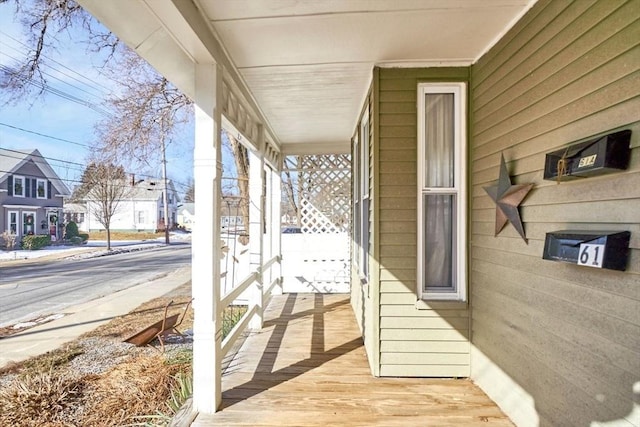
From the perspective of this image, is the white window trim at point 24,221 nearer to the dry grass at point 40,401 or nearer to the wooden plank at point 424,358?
the dry grass at point 40,401

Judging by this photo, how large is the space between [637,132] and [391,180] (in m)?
1.57

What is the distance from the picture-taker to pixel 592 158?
132 centimetres

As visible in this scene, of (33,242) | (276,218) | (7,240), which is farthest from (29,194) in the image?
(276,218)

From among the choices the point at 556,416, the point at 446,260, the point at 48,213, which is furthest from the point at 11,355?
the point at 48,213

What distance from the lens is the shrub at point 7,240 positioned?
16484 millimetres

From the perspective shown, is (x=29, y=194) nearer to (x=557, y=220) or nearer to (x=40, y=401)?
(x=40, y=401)

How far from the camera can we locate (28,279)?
968 cm

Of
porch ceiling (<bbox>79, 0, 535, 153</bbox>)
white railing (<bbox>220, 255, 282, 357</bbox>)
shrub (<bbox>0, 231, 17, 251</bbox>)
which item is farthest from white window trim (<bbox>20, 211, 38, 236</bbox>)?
porch ceiling (<bbox>79, 0, 535, 153</bbox>)

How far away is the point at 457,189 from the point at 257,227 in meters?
2.45

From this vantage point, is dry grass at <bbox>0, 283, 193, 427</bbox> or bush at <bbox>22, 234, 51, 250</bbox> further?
bush at <bbox>22, 234, 51, 250</bbox>

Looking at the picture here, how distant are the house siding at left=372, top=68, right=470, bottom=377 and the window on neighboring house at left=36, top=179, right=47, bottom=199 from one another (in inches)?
986

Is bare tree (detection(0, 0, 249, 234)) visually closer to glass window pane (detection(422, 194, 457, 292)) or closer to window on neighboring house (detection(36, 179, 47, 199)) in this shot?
glass window pane (detection(422, 194, 457, 292))

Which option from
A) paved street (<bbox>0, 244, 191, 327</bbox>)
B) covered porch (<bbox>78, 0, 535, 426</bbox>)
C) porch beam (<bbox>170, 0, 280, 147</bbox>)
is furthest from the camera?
paved street (<bbox>0, 244, 191, 327</bbox>)

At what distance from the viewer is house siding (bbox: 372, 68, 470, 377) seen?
2582 mm
